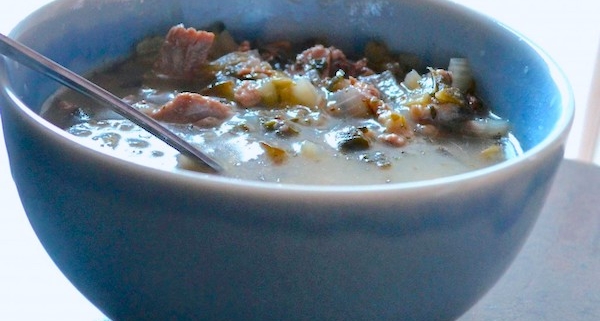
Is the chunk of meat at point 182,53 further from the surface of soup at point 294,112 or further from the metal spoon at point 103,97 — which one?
the metal spoon at point 103,97

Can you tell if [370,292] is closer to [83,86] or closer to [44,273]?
[83,86]

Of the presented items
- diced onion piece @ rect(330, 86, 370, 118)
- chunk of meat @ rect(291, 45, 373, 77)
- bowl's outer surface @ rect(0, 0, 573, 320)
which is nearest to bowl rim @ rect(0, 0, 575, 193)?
bowl's outer surface @ rect(0, 0, 573, 320)

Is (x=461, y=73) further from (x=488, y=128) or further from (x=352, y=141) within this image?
(x=352, y=141)

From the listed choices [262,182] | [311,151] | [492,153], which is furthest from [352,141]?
[262,182]

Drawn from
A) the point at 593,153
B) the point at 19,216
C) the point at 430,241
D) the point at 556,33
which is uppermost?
the point at 430,241

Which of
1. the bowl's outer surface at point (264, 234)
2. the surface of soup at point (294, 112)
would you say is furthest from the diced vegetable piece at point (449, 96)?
the bowl's outer surface at point (264, 234)

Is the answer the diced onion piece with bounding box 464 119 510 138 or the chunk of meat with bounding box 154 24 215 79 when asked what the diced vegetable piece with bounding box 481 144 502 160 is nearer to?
the diced onion piece with bounding box 464 119 510 138

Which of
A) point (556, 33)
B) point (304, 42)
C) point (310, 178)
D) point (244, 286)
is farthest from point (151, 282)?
point (556, 33)
